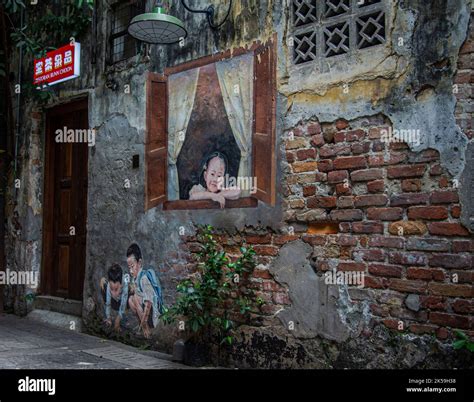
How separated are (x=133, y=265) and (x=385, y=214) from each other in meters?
3.08

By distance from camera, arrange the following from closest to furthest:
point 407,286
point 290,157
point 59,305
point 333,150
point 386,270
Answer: point 407,286 → point 386,270 → point 333,150 → point 290,157 → point 59,305

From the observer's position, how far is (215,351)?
203 inches

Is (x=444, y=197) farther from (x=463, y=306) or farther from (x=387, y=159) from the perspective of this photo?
(x=463, y=306)

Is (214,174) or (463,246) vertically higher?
(214,174)

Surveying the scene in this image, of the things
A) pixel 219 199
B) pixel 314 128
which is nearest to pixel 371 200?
pixel 314 128

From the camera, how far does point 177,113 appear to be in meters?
5.72

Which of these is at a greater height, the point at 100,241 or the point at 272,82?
the point at 272,82

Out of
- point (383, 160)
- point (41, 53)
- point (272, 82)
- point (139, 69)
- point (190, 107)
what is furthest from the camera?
point (41, 53)

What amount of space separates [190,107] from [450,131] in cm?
268

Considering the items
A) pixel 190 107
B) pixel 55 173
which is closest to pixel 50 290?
pixel 55 173

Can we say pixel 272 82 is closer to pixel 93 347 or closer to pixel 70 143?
pixel 93 347

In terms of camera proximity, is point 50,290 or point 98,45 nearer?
point 98,45

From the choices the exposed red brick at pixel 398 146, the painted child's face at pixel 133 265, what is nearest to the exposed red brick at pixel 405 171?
the exposed red brick at pixel 398 146

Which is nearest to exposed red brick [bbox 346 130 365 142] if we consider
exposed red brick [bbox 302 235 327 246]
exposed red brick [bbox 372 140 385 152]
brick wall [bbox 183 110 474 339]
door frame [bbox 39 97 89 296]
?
brick wall [bbox 183 110 474 339]
